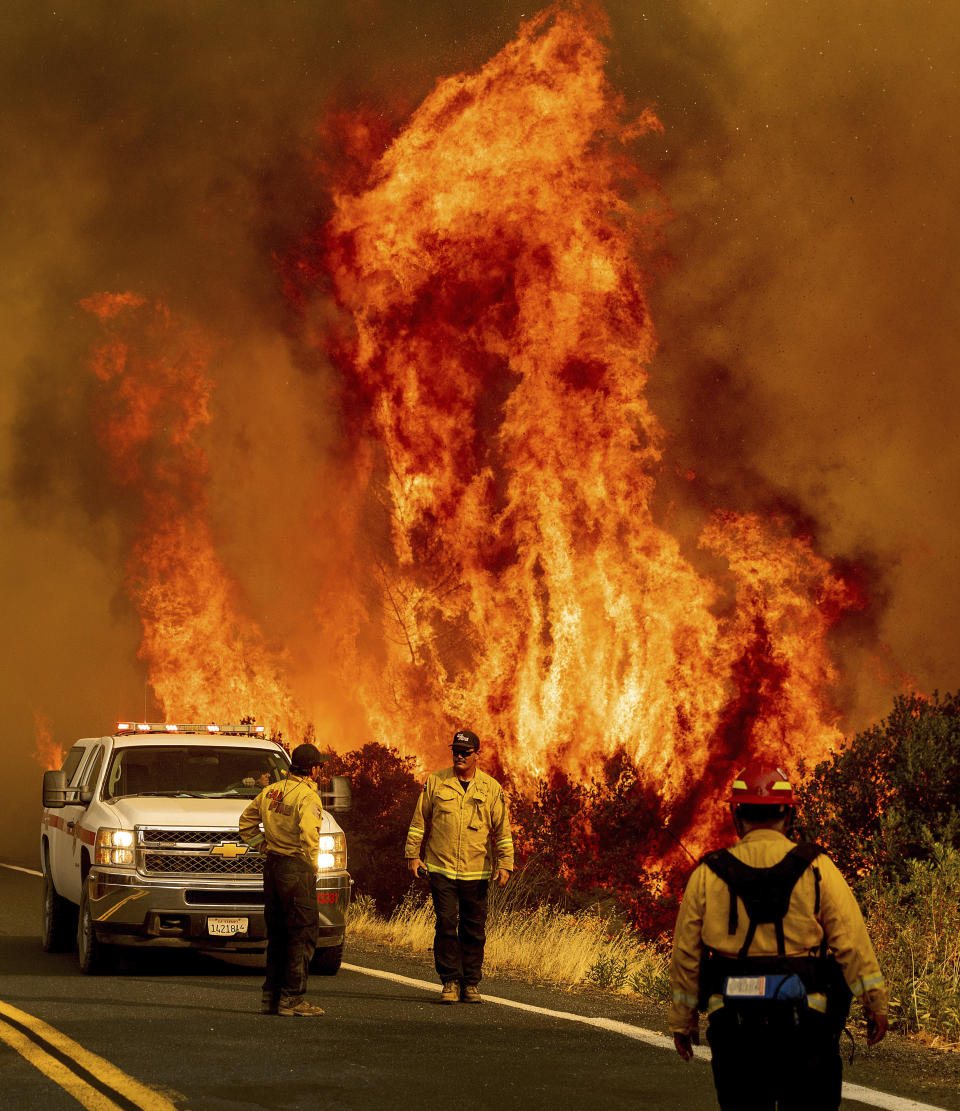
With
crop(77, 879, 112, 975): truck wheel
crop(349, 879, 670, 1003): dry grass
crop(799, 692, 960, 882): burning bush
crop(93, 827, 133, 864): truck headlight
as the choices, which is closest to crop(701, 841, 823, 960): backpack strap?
crop(349, 879, 670, 1003): dry grass

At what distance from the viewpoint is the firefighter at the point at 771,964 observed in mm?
5008

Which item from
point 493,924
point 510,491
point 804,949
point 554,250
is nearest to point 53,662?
point 510,491

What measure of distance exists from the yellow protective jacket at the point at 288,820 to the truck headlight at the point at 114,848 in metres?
1.84

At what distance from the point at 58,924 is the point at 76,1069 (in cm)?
612

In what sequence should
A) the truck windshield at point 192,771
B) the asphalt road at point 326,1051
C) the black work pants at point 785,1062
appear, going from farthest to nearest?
the truck windshield at point 192,771 < the asphalt road at point 326,1051 < the black work pants at point 785,1062

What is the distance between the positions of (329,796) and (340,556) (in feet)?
143

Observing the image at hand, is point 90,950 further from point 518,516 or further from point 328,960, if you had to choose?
point 518,516

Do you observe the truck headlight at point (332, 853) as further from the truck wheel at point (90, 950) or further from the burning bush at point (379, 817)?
the burning bush at point (379, 817)

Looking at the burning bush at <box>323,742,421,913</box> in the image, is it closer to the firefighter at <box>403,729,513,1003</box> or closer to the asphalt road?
the asphalt road

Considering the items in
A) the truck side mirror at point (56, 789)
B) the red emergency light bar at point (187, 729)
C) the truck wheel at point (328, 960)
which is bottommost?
the truck wheel at point (328, 960)

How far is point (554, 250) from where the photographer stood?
45.4 metres

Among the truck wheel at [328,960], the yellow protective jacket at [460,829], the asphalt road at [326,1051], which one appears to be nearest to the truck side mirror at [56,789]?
the asphalt road at [326,1051]

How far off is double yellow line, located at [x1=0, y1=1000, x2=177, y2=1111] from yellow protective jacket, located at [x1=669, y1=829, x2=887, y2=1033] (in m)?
3.13

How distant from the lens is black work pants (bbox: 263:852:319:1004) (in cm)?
1033
